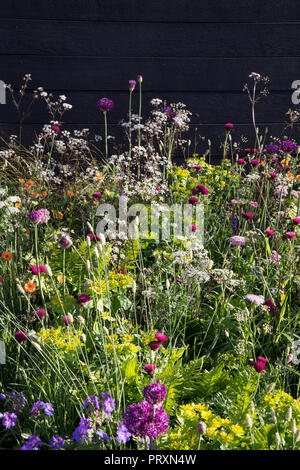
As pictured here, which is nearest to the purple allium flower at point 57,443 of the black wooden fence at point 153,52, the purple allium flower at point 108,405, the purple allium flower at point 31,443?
the purple allium flower at point 31,443

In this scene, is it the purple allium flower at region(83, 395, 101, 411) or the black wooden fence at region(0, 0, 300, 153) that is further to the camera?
the black wooden fence at region(0, 0, 300, 153)

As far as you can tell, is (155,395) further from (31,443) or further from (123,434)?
(31,443)

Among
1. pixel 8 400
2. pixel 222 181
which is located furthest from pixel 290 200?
pixel 8 400

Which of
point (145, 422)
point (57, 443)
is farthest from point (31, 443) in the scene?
point (145, 422)

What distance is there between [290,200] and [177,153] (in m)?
1.45

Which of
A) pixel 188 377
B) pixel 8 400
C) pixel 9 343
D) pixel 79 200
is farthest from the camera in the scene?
pixel 79 200

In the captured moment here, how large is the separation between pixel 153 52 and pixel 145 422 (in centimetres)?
353

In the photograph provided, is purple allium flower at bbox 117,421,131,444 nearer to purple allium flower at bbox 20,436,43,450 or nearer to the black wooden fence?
purple allium flower at bbox 20,436,43,450

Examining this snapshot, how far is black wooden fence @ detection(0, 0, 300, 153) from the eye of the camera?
158 inches

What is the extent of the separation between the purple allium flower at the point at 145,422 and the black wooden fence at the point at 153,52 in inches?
127

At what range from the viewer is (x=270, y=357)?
6.92 ft

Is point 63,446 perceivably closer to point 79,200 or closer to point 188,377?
point 188,377

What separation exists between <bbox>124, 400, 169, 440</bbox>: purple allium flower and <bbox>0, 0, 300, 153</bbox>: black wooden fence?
3.23 metres

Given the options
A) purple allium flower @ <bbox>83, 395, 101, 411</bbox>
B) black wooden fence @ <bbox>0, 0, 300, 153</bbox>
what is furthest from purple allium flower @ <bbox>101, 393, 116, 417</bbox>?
black wooden fence @ <bbox>0, 0, 300, 153</bbox>
